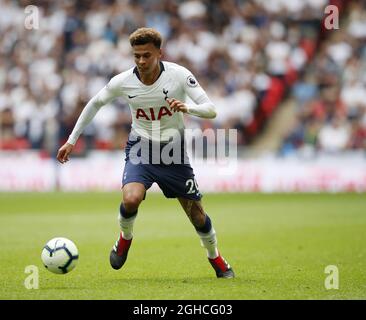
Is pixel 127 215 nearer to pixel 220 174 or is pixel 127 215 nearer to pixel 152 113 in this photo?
pixel 152 113

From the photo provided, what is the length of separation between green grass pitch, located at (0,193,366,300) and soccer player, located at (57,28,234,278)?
1.85ft

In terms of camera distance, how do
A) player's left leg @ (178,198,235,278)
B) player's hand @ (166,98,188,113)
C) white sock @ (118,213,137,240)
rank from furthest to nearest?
player's left leg @ (178,198,235,278), white sock @ (118,213,137,240), player's hand @ (166,98,188,113)

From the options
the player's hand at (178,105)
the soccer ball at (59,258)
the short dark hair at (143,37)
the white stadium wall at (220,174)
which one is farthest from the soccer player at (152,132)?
the white stadium wall at (220,174)

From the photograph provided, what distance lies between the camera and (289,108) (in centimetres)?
2430

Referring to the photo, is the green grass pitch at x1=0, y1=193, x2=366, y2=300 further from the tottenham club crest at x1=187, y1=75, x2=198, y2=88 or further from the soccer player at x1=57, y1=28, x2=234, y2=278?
the tottenham club crest at x1=187, y1=75, x2=198, y2=88

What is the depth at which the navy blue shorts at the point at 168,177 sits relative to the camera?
8.37 m

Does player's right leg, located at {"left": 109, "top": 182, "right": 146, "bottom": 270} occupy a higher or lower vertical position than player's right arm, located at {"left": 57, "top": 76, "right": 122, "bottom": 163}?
lower

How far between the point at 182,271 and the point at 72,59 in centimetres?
1687

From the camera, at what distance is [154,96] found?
8297 millimetres

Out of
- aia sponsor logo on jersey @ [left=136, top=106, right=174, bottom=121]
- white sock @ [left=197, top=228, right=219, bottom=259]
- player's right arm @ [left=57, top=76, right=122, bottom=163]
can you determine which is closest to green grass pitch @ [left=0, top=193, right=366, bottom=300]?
white sock @ [left=197, top=228, right=219, bottom=259]

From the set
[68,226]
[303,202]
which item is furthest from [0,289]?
[303,202]

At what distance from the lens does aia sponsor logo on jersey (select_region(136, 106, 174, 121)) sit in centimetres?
838

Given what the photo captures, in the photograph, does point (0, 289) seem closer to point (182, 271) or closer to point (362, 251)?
point (182, 271)

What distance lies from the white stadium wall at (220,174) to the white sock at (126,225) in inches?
482
